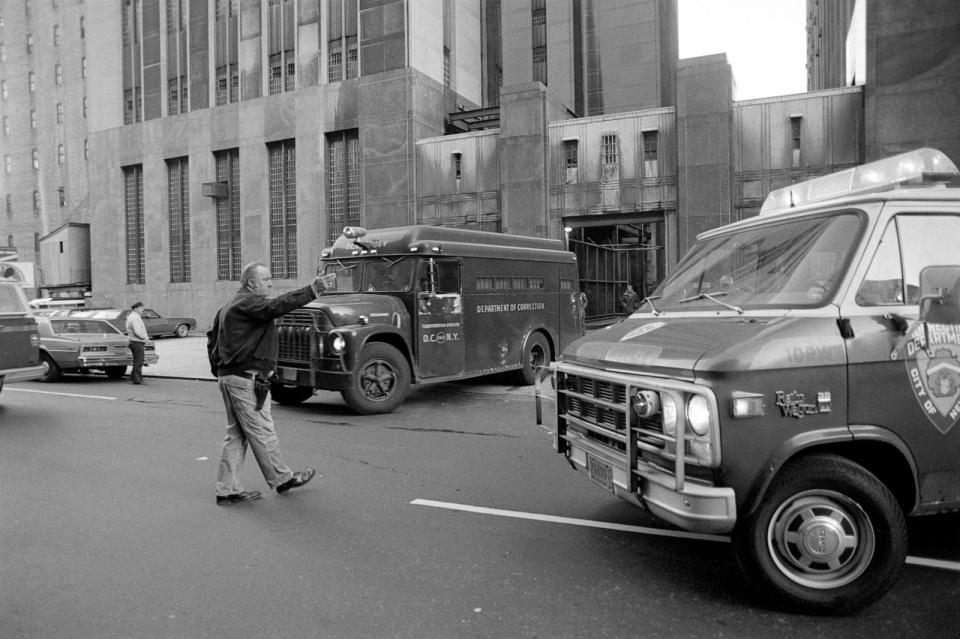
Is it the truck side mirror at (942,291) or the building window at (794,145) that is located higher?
the building window at (794,145)

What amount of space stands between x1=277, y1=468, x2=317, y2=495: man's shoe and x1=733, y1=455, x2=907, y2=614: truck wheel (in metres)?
3.71

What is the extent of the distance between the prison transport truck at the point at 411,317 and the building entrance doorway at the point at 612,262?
58.4 feet

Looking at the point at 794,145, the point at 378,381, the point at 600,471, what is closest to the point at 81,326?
the point at 378,381

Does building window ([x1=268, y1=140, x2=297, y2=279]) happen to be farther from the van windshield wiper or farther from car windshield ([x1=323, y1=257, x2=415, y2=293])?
the van windshield wiper

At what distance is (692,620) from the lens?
11.0 ft

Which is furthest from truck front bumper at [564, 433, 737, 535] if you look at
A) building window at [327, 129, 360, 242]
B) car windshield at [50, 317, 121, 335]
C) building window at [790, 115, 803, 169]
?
building window at [327, 129, 360, 242]

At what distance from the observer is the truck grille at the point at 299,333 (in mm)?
9547

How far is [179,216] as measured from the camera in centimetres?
3456

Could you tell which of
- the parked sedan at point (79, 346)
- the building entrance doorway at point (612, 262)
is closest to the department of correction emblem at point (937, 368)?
the parked sedan at point (79, 346)

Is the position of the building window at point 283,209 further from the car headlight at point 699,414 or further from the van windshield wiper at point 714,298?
Answer: the car headlight at point 699,414

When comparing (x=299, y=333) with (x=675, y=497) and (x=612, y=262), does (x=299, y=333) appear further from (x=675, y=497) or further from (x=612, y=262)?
(x=612, y=262)

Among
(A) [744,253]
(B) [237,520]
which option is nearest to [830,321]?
(A) [744,253]

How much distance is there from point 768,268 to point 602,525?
212 cm

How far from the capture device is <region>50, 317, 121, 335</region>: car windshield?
587 inches
